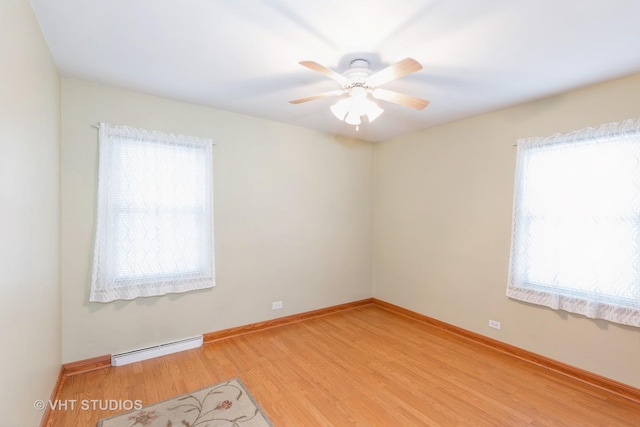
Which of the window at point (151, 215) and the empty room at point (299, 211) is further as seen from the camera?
the window at point (151, 215)

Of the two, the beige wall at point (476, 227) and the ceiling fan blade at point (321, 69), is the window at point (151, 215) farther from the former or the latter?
the beige wall at point (476, 227)

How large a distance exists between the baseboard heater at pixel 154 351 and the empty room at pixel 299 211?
0.06 ft

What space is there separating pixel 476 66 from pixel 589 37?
638mm

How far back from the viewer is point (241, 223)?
3.39 meters

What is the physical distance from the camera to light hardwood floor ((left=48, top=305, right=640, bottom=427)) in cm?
A: 204


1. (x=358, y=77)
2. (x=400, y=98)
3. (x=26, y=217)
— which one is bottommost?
(x=26, y=217)

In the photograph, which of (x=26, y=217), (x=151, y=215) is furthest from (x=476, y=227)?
(x=26, y=217)

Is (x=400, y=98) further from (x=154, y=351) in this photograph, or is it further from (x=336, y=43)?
(x=154, y=351)

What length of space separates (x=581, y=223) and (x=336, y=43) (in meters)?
2.59

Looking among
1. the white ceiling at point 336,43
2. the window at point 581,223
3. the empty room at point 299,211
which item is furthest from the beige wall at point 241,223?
the window at point 581,223

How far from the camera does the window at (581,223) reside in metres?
2.28

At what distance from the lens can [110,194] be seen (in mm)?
2592

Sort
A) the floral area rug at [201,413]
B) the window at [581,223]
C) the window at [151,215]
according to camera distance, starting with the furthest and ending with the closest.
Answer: the window at [151,215]
the window at [581,223]
the floral area rug at [201,413]

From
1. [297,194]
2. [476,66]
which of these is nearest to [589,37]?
[476,66]
